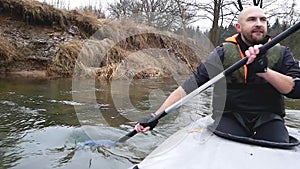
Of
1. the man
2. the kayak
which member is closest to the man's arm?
the man

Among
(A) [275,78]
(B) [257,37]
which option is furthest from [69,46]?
(A) [275,78]

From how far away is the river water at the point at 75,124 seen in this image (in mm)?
2371

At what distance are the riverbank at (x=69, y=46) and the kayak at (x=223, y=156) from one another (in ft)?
20.8

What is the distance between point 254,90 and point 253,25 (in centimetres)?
43

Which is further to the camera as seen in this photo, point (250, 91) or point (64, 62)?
point (64, 62)

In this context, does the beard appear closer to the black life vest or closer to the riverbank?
the black life vest

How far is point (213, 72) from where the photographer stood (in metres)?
Answer: 2.18

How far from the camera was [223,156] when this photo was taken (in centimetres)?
145

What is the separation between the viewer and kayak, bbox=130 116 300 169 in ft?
4.51

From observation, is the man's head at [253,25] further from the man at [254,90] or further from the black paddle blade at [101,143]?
the black paddle blade at [101,143]

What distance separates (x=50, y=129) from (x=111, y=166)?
1091 mm

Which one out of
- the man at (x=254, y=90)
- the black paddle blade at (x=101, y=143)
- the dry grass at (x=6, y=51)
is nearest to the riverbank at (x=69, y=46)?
the dry grass at (x=6, y=51)

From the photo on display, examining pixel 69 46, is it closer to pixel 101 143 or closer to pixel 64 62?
pixel 64 62

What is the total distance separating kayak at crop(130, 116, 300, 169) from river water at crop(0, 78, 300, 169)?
0.84m
